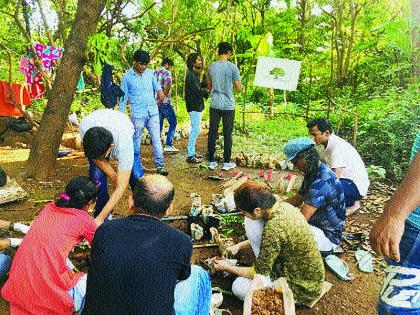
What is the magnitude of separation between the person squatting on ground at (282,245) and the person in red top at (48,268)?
1294 mm

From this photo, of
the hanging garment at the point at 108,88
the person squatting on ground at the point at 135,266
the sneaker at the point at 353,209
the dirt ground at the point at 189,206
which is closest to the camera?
the person squatting on ground at the point at 135,266

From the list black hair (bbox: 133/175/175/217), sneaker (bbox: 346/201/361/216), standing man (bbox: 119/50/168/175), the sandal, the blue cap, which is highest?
standing man (bbox: 119/50/168/175)

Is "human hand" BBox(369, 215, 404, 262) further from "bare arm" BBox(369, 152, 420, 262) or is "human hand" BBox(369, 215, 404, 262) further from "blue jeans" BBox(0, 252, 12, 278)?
"blue jeans" BBox(0, 252, 12, 278)

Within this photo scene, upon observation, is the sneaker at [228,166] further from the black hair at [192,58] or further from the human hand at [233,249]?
the human hand at [233,249]

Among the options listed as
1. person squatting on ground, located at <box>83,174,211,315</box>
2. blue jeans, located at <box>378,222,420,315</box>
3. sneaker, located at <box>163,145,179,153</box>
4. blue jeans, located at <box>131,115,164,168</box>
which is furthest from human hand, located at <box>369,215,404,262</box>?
sneaker, located at <box>163,145,179,153</box>

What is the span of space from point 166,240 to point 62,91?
4.55 m

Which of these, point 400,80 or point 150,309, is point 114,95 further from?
point 400,80

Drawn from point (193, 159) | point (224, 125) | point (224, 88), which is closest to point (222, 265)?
point (224, 125)

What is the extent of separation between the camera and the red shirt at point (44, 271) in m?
2.39

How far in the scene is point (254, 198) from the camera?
A: 2.69 m

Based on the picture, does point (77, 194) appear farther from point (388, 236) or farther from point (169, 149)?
point (169, 149)

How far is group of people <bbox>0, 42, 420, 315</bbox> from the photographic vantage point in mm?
1550

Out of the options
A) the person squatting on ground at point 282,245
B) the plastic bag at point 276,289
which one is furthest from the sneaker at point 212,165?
the plastic bag at point 276,289

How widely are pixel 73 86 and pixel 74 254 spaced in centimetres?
308
